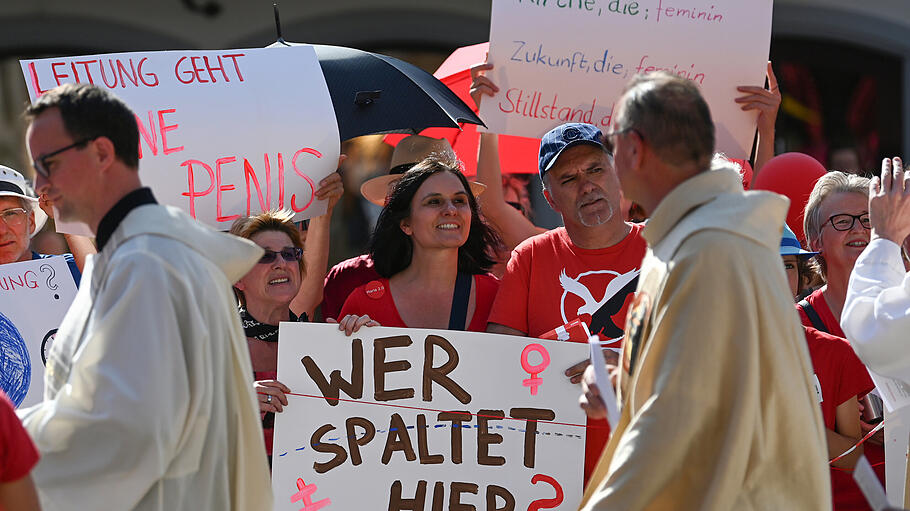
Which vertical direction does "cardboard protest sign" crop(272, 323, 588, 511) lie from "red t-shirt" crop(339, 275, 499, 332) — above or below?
below

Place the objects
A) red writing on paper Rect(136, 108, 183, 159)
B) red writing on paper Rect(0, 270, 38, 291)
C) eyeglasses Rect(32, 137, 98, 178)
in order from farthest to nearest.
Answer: red writing on paper Rect(136, 108, 183, 159) < red writing on paper Rect(0, 270, 38, 291) < eyeglasses Rect(32, 137, 98, 178)

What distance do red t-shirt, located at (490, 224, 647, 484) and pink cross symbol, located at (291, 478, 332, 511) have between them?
2.87ft

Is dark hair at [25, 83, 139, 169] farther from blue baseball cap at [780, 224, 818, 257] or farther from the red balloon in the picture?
the red balloon

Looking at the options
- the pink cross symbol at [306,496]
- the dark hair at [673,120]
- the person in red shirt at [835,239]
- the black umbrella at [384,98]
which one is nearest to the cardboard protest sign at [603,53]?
the black umbrella at [384,98]

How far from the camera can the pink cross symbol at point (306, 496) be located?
409 cm

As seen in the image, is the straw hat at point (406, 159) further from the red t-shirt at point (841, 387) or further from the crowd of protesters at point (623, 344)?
the crowd of protesters at point (623, 344)

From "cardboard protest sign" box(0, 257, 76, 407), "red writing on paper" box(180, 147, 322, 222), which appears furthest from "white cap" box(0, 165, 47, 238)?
"red writing on paper" box(180, 147, 322, 222)

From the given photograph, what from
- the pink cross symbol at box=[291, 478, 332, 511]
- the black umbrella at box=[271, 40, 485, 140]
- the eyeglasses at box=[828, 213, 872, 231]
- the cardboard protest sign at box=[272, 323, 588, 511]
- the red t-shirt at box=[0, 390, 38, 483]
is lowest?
the pink cross symbol at box=[291, 478, 332, 511]

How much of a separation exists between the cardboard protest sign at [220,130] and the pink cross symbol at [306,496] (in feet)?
3.61

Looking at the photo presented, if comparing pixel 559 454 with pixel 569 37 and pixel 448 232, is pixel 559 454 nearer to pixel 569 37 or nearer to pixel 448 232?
pixel 448 232

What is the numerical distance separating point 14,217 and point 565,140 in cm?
224

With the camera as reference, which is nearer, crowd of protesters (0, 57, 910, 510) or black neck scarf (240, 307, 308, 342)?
crowd of protesters (0, 57, 910, 510)

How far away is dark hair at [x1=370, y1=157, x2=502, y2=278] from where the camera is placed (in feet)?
15.1

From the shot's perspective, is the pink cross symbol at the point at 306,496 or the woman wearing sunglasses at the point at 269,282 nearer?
the pink cross symbol at the point at 306,496
